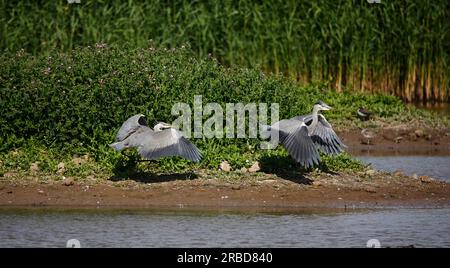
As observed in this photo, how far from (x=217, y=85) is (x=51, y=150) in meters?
Result: 2.07

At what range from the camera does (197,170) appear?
36.0 ft

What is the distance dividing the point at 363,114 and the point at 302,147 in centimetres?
479

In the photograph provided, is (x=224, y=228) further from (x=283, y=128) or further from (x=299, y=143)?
(x=283, y=128)

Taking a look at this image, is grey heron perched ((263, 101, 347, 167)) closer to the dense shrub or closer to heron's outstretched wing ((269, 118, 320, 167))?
heron's outstretched wing ((269, 118, 320, 167))

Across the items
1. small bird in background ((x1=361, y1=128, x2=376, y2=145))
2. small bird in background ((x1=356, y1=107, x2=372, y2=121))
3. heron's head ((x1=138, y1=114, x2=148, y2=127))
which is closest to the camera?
heron's head ((x1=138, y1=114, x2=148, y2=127))

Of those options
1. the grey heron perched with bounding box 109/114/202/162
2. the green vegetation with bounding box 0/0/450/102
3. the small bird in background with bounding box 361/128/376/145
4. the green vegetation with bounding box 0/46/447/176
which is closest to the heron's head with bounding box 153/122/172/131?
the grey heron perched with bounding box 109/114/202/162

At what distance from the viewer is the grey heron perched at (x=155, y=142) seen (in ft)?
33.4

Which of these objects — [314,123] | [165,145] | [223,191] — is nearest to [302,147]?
[314,123]

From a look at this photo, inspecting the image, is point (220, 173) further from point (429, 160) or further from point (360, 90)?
point (360, 90)

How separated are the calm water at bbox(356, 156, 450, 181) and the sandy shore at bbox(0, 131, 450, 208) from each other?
4.46 feet

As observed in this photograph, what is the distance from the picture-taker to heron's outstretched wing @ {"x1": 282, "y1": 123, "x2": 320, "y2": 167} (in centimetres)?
1045

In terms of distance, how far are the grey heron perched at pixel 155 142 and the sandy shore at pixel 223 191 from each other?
43 centimetres

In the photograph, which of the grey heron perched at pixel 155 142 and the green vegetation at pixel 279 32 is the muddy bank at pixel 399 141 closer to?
the green vegetation at pixel 279 32

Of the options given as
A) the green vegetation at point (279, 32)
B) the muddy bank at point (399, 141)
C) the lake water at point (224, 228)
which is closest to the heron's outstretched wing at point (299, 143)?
the lake water at point (224, 228)
